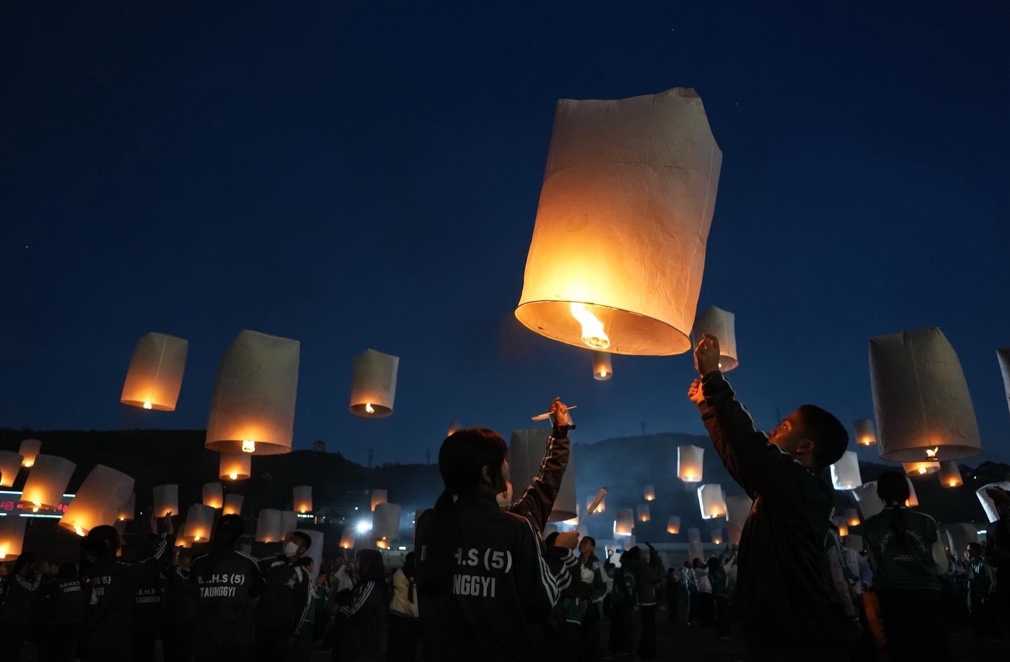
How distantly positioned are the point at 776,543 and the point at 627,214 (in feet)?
4.09

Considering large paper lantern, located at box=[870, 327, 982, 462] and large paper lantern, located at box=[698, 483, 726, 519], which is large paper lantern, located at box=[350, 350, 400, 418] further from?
large paper lantern, located at box=[698, 483, 726, 519]

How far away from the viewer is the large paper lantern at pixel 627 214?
224 cm

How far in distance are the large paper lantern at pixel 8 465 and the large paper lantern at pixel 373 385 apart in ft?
57.9

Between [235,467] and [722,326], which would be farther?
[722,326]

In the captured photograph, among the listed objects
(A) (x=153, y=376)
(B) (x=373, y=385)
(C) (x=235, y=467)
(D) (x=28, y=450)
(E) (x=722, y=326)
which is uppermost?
(E) (x=722, y=326)

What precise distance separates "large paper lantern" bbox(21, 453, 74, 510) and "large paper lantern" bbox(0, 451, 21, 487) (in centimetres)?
833

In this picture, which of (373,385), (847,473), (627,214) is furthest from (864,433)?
(627,214)

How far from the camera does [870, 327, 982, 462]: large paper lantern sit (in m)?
6.08

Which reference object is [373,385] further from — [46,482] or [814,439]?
[46,482]

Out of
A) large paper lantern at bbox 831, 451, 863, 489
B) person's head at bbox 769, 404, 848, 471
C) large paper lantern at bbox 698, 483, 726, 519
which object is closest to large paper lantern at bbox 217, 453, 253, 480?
person's head at bbox 769, 404, 848, 471

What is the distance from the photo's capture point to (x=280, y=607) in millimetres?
6617

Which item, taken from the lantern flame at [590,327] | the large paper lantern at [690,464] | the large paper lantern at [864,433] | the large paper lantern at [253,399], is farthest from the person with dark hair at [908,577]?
the large paper lantern at [690,464]

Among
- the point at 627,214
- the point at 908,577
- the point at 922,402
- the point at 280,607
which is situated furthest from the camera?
the point at 280,607

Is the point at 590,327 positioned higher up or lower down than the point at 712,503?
lower down
